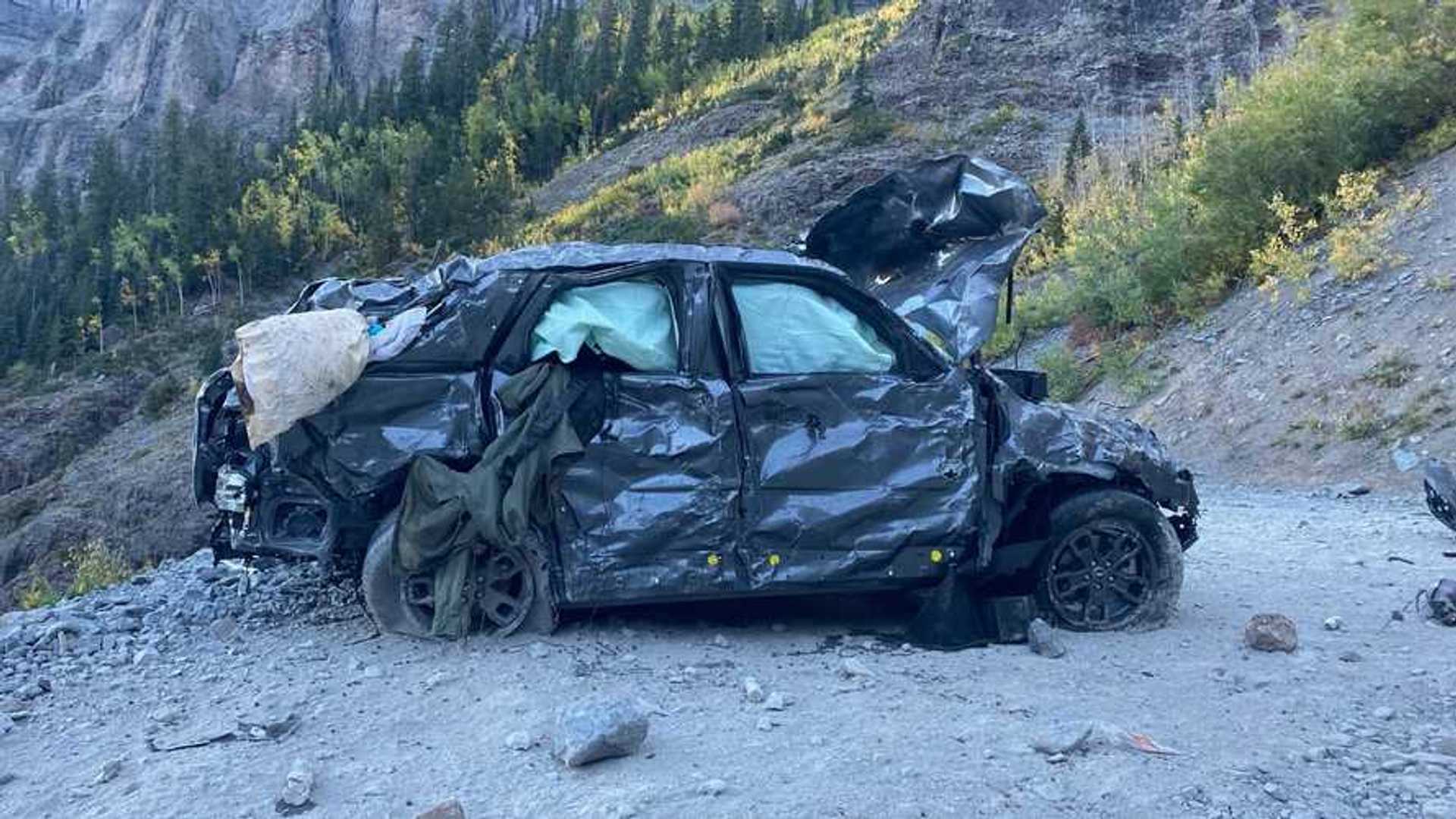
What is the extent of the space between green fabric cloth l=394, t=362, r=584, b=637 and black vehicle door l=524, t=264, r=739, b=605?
159 mm

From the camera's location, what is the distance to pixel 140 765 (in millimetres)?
3814

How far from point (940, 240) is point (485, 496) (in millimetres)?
2695

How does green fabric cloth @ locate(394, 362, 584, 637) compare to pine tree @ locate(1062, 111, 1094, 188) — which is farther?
pine tree @ locate(1062, 111, 1094, 188)

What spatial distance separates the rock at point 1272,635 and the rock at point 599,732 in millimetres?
2778

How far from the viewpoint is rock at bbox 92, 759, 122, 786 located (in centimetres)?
373

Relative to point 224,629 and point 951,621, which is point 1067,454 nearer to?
point 951,621

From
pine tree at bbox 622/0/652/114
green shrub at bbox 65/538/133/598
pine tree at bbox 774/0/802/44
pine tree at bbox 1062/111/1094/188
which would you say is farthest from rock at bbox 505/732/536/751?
pine tree at bbox 774/0/802/44

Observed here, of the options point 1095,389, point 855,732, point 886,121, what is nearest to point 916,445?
point 855,732

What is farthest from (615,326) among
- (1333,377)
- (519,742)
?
(1333,377)

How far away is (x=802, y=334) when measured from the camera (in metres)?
5.20

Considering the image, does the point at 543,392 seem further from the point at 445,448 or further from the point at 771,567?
the point at 771,567

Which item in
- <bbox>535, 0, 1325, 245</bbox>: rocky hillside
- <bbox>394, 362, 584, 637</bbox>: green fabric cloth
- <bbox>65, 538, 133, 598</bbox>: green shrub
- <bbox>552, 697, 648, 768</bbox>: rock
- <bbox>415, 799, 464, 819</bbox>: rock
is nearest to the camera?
<bbox>415, 799, 464, 819</bbox>: rock

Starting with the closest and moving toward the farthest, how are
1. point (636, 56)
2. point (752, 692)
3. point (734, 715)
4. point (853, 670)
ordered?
point (734, 715) → point (752, 692) → point (853, 670) → point (636, 56)

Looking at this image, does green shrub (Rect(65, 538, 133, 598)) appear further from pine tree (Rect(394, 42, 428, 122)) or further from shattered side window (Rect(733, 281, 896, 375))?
pine tree (Rect(394, 42, 428, 122))
